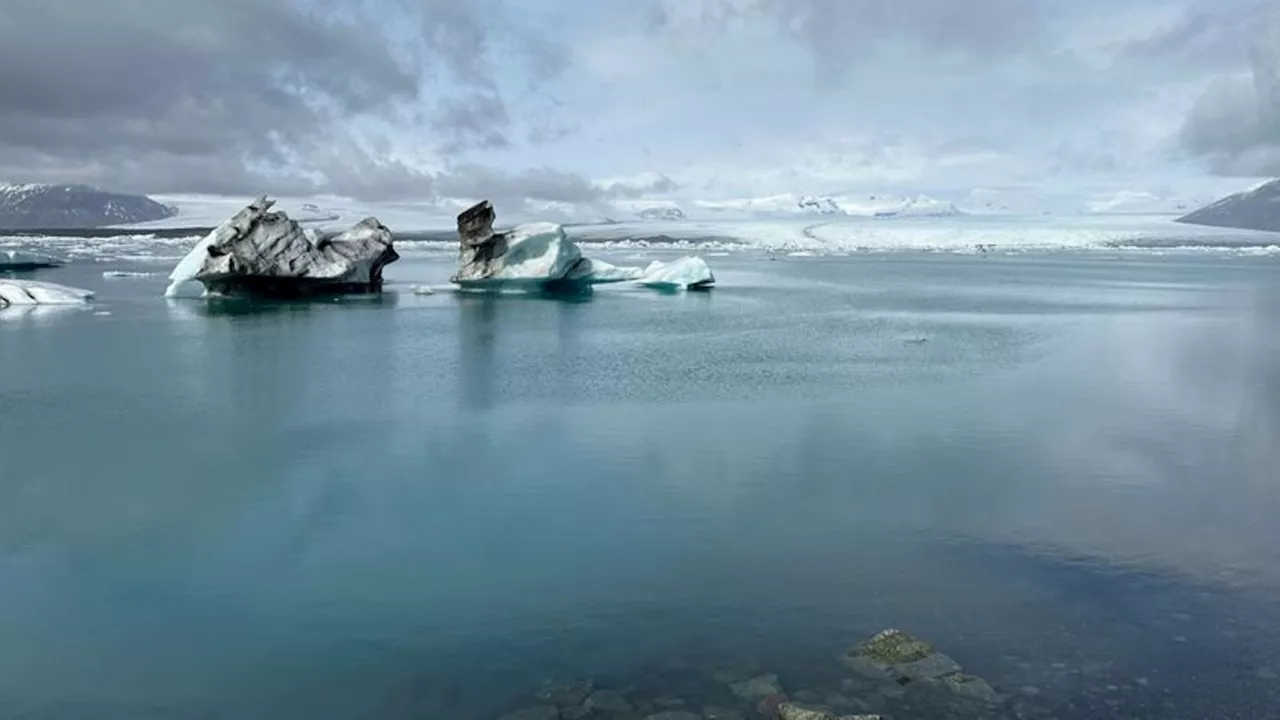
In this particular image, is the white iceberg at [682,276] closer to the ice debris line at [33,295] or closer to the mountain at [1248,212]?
the ice debris line at [33,295]

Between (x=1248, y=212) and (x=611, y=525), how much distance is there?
132 meters

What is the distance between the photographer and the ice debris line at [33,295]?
70.0 feet

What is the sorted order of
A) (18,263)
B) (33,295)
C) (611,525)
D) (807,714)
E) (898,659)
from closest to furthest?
1. (807,714)
2. (898,659)
3. (611,525)
4. (33,295)
5. (18,263)

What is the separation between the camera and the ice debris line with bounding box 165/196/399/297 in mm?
22594

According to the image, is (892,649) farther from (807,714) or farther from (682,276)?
(682,276)

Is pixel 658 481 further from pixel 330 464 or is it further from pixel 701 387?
pixel 701 387

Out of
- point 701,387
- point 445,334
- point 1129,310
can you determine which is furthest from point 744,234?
point 701,387

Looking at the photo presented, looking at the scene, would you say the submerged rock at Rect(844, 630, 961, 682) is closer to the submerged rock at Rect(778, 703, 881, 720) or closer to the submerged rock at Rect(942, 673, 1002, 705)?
the submerged rock at Rect(942, 673, 1002, 705)

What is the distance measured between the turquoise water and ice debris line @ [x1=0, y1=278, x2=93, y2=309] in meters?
8.03

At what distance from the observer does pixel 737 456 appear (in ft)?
28.4

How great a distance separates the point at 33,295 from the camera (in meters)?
21.6

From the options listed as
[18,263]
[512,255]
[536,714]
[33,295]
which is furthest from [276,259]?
[536,714]

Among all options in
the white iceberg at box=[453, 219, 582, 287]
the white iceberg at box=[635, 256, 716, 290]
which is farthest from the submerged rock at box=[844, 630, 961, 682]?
the white iceberg at box=[635, 256, 716, 290]

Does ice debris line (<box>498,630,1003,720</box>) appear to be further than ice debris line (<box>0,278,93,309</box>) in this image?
No
